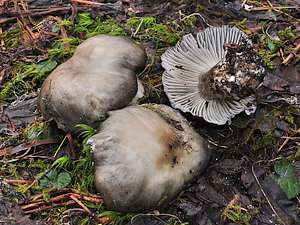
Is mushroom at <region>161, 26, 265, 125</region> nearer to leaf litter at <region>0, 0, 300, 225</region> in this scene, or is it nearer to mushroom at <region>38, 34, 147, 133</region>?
leaf litter at <region>0, 0, 300, 225</region>

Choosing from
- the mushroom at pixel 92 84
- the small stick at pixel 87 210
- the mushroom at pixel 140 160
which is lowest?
the small stick at pixel 87 210

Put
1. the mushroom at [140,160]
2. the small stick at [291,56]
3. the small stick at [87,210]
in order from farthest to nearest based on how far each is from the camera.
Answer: the small stick at [291,56], the small stick at [87,210], the mushroom at [140,160]

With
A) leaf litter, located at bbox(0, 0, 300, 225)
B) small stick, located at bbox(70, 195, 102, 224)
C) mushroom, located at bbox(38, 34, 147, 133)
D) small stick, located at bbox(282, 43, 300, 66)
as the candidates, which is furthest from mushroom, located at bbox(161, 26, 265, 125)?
small stick, located at bbox(70, 195, 102, 224)

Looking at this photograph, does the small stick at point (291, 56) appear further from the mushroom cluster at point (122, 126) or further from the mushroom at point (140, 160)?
the mushroom at point (140, 160)

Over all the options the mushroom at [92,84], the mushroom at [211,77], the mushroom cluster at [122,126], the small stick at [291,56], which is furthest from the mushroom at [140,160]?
the small stick at [291,56]

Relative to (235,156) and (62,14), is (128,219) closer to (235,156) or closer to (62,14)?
(235,156)
